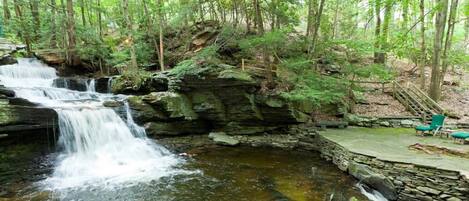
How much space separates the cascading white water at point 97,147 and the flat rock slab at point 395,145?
560 centimetres

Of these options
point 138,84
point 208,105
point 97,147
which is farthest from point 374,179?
point 138,84

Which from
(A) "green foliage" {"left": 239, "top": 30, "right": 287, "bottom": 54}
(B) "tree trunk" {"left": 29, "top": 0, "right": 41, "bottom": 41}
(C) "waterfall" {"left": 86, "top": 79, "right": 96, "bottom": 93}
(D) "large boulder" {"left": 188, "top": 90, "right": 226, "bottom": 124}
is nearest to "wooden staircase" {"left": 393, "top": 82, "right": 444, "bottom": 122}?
(A) "green foliage" {"left": 239, "top": 30, "right": 287, "bottom": 54}

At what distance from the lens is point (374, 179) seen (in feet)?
23.0

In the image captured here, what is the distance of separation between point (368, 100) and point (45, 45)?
1863 cm

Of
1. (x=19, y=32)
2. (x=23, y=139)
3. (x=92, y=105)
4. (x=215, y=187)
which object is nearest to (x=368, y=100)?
(x=215, y=187)

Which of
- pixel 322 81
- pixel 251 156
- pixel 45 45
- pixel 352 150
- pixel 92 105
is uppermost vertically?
pixel 45 45

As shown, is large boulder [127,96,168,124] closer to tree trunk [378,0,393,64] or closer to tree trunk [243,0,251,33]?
tree trunk [243,0,251,33]

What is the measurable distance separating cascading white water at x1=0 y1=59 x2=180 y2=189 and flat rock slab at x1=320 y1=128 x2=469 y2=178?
5602 mm

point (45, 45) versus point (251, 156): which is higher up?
point (45, 45)

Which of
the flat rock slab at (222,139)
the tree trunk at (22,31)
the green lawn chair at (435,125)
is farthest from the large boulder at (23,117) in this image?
the green lawn chair at (435,125)

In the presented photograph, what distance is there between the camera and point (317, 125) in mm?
11891

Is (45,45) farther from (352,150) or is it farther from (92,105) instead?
(352,150)

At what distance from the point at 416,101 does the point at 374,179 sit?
853 cm

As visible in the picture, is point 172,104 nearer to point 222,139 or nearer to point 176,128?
point 176,128
